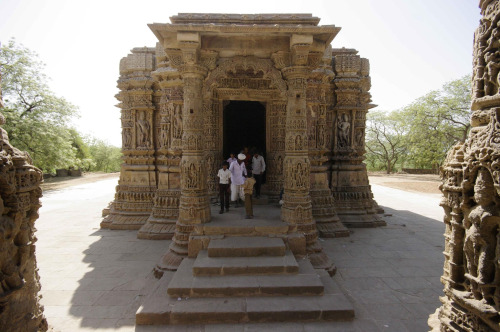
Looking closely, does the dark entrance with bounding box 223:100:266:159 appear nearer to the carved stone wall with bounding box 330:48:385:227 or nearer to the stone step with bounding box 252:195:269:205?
the carved stone wall with bounding box 330:48:385:227

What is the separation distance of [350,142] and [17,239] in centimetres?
841

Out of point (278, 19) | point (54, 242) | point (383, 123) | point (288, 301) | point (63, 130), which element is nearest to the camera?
point (288, 301)

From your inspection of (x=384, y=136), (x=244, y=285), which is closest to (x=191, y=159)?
(x=244, y=285)

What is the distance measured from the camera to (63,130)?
18516 millimetres

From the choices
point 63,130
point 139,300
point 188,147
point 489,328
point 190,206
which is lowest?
point 139,300

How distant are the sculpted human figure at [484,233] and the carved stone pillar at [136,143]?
777cm

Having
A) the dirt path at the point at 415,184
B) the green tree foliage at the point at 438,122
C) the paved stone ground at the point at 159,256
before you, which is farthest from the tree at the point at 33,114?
the green tree foliage at the point at 438,122

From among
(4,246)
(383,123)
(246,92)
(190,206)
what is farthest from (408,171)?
(4,246)

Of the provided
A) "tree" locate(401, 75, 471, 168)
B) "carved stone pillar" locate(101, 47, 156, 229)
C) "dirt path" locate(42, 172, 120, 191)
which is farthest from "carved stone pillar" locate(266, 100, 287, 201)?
"tree" locate(401, 75, 471, 168)

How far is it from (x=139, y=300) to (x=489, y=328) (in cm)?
443

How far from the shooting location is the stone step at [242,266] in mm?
4391

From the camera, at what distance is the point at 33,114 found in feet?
57.5

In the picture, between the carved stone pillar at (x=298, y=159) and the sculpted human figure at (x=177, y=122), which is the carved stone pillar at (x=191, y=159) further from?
the sculpted human figure at (x=177, y=122)

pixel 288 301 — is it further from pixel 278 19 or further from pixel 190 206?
pixel 278 19
